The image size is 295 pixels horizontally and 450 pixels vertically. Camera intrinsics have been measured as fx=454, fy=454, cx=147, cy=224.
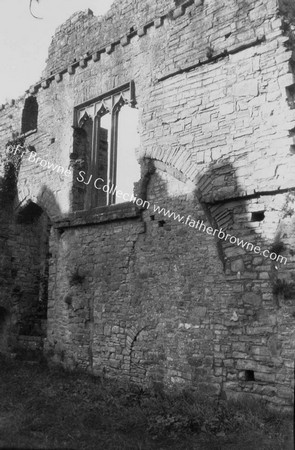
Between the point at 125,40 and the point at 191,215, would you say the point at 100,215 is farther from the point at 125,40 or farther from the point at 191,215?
the point at 125,40

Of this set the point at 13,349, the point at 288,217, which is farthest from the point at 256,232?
the point at 13,349

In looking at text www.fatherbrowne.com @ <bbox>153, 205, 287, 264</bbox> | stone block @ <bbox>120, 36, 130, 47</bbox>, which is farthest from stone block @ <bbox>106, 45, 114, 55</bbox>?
text www.fatherbrowne.com @ <bbox>153, 205, 287, 264</bbox>

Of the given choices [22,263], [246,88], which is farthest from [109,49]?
[22,263]

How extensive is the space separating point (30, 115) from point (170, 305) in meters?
7.03

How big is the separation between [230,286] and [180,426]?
2149 millimetres

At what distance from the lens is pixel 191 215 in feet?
24.9

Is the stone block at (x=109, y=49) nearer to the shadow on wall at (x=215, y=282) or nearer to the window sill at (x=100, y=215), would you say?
the shadow on wall at (x=215, y=282)

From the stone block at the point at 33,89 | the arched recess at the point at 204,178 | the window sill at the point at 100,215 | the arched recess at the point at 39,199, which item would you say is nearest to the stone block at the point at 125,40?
the arched recess at the point at 204,178

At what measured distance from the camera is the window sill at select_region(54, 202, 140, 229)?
335 inches

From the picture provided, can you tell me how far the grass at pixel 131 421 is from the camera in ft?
17.2

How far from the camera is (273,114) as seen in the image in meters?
6.79

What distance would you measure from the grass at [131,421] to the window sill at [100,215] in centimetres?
306

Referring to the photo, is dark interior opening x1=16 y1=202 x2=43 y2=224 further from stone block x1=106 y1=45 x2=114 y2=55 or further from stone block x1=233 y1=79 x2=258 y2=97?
stone block x1=233 y1=79 x2=258 y2=97

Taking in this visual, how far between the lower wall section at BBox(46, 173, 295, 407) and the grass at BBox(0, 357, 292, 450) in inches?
17.1
